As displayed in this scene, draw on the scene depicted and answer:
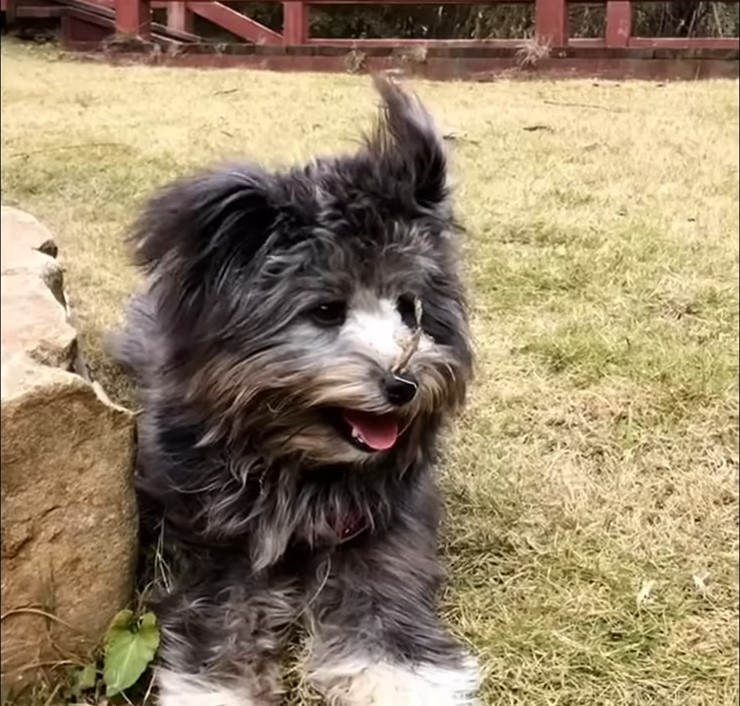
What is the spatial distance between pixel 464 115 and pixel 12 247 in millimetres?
961

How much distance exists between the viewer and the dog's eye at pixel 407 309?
2295 millimetres

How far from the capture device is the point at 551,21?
95.7 inches

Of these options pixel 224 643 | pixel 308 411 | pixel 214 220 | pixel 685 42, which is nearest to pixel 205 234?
pixel 214 220

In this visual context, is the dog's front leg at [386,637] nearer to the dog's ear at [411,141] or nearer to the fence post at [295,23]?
the dog's ear at [411,141]

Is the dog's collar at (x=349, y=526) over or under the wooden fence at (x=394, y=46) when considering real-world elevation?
under

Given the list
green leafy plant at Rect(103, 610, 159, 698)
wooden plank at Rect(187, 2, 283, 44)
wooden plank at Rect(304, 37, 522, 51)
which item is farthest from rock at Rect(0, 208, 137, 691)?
wooden plank at Rect(304, 37, 522, 51)

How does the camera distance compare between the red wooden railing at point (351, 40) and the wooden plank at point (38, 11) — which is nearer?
the wooden plank at point (38, 11)

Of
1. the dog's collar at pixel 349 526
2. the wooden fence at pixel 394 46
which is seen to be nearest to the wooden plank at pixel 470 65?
the wooden fence at pixel 394 46

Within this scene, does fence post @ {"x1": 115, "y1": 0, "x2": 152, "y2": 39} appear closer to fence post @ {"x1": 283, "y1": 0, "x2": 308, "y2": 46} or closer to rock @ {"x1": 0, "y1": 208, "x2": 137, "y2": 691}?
fence post @ {"x1": 283, "y1": 0, "x2": 308, "y2": 46}

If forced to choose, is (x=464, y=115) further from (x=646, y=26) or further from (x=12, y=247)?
(x=12, y=247)

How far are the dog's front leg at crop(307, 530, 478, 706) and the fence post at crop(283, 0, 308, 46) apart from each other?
0.98 metres

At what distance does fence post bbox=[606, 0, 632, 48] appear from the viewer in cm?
245

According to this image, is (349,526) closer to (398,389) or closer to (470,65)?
(398,389)

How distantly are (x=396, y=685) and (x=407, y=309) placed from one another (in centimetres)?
67
